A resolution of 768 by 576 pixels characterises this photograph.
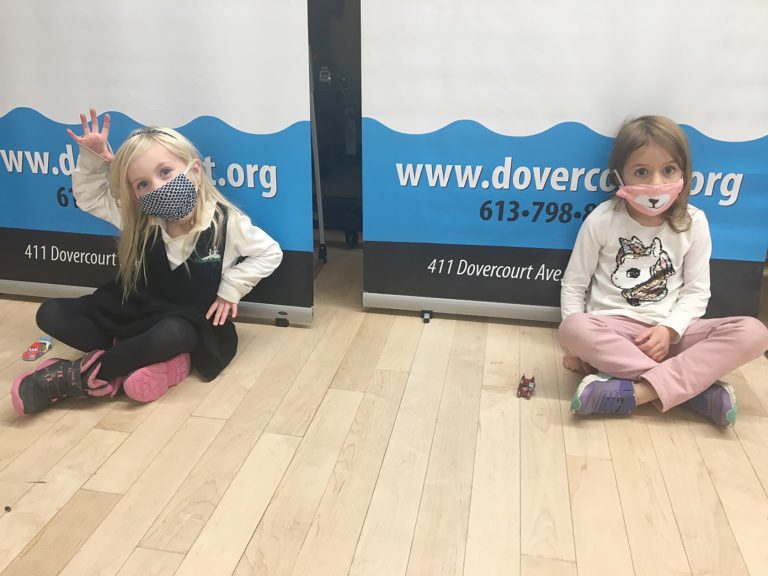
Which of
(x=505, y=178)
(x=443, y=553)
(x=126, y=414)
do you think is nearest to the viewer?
(x=443, y=553)

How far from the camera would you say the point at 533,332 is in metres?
2.01

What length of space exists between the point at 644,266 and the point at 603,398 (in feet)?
1.42

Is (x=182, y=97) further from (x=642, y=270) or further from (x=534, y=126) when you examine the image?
(x=642, y=270)

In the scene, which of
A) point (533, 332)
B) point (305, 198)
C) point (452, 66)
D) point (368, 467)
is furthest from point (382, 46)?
point (368, 467)

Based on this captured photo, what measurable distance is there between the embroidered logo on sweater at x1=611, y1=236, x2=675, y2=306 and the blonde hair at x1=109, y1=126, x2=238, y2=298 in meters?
1.12

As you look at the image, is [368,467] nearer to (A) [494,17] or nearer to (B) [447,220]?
(B) [447,220]

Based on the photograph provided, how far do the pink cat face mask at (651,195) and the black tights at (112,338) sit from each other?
47.7 inches

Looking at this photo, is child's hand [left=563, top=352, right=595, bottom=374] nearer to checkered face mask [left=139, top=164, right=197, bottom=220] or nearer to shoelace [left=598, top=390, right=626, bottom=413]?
shoelace [left=598, top=390, right=626, bottom=413]

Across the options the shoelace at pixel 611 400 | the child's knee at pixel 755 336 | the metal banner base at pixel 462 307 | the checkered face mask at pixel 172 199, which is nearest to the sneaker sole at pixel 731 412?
the child's knee at pixel 755 336

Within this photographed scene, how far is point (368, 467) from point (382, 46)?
3.81ft

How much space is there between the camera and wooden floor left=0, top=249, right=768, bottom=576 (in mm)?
1148

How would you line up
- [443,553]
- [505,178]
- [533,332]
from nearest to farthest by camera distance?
1. [443,553]
2. [505,178]
3. [533,332]

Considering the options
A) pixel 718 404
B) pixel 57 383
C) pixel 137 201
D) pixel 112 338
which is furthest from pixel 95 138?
pixel 718 404

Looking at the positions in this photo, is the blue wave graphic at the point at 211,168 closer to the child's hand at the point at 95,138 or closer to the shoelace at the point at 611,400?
the child's hand at the point at 95,138
